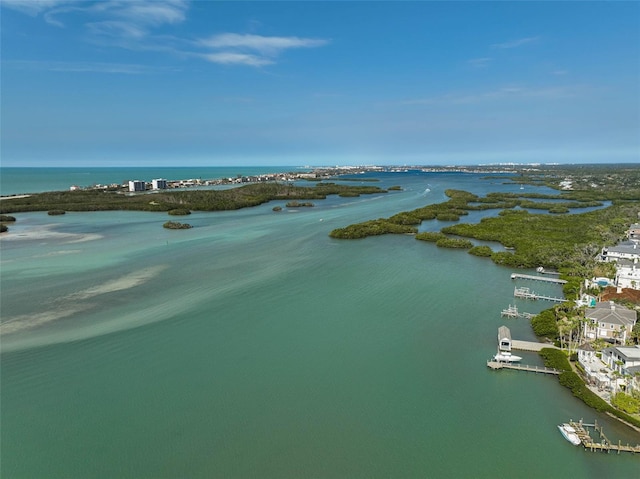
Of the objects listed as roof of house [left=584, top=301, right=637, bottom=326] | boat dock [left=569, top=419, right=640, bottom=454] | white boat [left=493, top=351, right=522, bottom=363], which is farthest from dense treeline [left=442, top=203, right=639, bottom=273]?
boat dock [left=569, top=419, right=640, bottom=454]

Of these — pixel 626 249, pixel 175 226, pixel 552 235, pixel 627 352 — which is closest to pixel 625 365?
pixel 627 352

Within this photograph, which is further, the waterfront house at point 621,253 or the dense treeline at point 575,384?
the waterfront house at point 621,253

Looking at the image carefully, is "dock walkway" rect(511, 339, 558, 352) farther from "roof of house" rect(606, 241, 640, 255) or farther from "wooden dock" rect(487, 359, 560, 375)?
"roof of house" rect(606, 241, 640, 255)

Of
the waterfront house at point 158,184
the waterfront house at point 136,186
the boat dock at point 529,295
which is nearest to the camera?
the boat dock at point 529,295

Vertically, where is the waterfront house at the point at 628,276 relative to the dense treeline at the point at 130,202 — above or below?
below

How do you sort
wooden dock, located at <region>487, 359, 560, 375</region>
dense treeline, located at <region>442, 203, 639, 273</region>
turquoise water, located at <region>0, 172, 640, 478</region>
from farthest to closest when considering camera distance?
dense treeline, located at <region>442, 203, 639, 273</region> < wooden dock, located at <region>487, 359, 560, 375</region> < turquoise water, located at <region>0, 172, 640, 478</region>

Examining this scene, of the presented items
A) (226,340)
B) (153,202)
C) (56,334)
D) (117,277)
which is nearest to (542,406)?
(226,340)

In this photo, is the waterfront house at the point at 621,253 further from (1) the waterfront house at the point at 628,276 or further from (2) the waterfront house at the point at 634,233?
(2) the waterfront house at the point at 634,233

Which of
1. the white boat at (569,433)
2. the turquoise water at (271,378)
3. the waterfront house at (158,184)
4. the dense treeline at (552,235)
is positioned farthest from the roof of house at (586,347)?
the waterfront house at (158,184)
